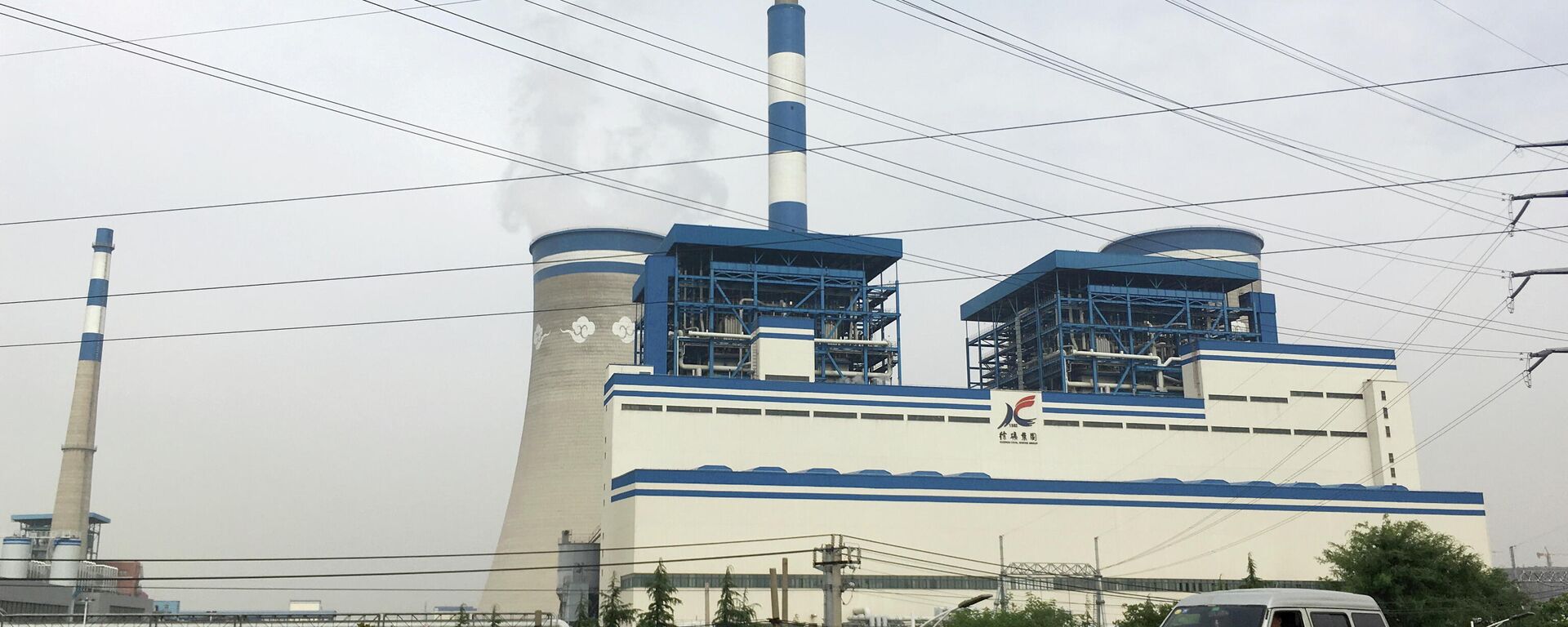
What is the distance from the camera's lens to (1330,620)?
51.0ft

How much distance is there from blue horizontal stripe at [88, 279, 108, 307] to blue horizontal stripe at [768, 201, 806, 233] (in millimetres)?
44674

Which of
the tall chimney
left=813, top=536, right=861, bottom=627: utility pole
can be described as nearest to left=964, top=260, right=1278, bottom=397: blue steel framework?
left=813, top=536, right=861, bottom=627: utility pole

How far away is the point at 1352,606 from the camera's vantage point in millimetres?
15992

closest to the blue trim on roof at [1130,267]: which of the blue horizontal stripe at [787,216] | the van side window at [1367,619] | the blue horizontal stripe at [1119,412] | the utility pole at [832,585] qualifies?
the blue horizontal stripe at [1119,412]

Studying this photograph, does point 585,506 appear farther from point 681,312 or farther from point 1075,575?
point 1075,575

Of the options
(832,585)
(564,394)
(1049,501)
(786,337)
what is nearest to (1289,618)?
(832,585)

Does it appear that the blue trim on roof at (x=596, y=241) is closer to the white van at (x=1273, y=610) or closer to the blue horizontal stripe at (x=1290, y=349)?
the blue horizontal stripe at (x=1290, y=349)

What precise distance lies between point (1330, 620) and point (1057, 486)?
41681mm

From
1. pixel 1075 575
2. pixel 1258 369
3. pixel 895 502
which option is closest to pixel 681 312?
pixel 895 502

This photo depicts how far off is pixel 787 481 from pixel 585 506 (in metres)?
12.0

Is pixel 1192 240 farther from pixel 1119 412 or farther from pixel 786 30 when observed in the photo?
pixel 786 30

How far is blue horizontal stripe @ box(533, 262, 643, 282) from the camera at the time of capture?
6525 cm

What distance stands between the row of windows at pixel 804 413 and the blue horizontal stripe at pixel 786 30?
62.8 feet

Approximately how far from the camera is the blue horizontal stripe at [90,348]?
7781 cm
